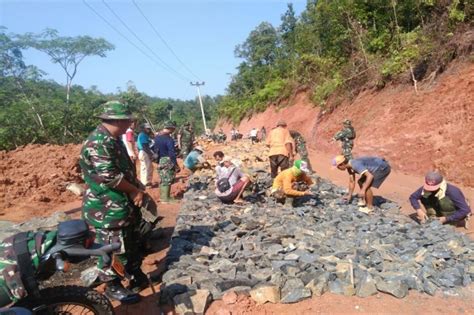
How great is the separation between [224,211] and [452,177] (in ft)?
20.6

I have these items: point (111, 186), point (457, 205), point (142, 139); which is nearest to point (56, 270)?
point (111, 186)

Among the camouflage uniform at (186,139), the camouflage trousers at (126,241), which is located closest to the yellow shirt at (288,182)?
the camouflage trousers at (126,241)

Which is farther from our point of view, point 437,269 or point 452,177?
point 452,177

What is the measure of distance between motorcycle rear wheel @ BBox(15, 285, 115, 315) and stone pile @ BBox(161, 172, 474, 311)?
2.50 feet

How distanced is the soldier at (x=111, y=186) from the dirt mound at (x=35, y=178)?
725 centimetres

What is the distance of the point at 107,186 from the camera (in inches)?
129

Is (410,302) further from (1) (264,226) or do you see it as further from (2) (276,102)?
(2) (276,102)

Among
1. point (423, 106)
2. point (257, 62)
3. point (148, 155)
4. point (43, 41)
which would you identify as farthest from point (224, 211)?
point (257, 62)

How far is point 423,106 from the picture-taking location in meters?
12.4

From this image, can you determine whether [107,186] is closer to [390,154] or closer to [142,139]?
[142,139]

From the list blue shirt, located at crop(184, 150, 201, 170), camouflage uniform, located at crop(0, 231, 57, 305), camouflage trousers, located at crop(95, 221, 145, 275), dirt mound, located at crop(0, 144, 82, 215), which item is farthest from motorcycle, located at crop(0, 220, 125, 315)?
dirt mound, located at crop(0, 144, 82, 215)

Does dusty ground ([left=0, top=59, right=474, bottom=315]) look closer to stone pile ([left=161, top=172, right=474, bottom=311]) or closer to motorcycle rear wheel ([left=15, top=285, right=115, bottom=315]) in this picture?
stone pile ([left=161, top=172, right=474, bottom=311])

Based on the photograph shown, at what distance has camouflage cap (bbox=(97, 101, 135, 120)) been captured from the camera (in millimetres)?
3258

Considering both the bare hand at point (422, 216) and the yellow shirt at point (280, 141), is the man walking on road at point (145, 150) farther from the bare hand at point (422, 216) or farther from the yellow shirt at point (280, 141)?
the bare hand at point (422, 216)
